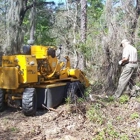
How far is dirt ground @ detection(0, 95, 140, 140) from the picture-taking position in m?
A: 5.40

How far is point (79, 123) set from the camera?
609 cm

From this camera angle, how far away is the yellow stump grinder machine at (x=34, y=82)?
6898 millimetres

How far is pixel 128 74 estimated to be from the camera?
305 inches

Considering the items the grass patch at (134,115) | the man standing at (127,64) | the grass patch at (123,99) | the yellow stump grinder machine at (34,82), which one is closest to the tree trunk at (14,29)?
the yellow stump grinder machine at (34,82)

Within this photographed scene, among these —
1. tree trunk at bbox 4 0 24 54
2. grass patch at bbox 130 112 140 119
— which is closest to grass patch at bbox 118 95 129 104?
grass patch at bbox 130 112 140 119

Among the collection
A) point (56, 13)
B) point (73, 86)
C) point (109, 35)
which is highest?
point (56, 13)

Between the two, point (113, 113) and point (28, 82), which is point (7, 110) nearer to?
point (28, 82)

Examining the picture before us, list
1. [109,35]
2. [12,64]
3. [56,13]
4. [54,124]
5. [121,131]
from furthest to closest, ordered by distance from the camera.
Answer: [56,13], [109,35], [12,64], [54,124], [121,131]

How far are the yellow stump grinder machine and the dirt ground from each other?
1.08ft

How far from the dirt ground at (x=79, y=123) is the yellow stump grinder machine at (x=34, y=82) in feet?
1.08

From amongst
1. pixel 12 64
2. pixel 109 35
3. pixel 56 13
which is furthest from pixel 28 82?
pixel 56 13

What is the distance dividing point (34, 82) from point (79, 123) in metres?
1.73

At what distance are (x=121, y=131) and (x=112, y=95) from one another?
9.22ft

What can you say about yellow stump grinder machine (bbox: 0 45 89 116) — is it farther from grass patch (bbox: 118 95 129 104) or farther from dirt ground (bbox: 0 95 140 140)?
grass patch (bbox: 118 95 129 104)
